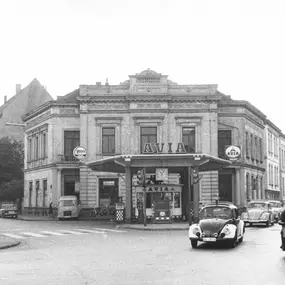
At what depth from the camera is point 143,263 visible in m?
15.0

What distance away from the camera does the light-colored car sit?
151 feet

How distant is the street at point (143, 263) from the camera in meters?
12.2

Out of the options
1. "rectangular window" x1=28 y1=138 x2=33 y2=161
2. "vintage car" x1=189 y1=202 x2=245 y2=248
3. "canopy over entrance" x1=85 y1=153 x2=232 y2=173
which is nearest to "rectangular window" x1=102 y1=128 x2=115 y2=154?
"rectangular window" x1=28 y1=138 x2=33 y2=161

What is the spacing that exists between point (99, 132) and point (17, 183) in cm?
2120

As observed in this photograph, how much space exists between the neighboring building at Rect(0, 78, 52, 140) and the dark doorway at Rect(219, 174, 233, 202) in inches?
1405

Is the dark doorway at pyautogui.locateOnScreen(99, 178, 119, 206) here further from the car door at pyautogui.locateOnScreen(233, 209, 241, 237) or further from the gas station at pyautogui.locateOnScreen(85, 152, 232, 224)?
the car door at pyautogui.locateOnScreen(233, 209, 241, 237)

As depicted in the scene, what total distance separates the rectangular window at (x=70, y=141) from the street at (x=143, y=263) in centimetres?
2996

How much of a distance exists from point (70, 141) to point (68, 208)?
25.8ft

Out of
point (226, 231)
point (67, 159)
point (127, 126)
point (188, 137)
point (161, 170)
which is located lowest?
point (226, 231)

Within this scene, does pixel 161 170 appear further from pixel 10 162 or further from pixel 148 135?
pixel 10 162

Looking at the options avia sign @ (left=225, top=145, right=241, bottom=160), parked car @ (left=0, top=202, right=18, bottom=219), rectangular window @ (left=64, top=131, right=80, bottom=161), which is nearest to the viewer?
avia sign @ (left=225, top=145, right=241, bottom=160)

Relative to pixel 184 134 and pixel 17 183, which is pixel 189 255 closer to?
pixel 184 134

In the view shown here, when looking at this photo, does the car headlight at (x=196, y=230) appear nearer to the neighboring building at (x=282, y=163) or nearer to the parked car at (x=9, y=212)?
the parked car at (x=9, y=212)

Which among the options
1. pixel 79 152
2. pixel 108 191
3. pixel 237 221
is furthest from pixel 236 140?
pixel 237 221
